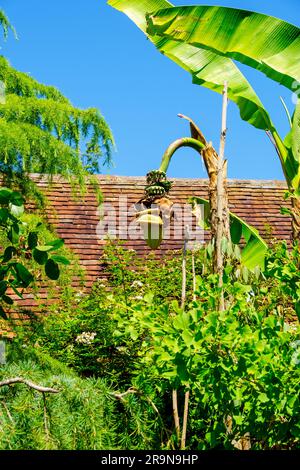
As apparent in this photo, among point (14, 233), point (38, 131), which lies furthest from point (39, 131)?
point (14, 233)

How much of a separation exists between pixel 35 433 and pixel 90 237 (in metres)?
6.30

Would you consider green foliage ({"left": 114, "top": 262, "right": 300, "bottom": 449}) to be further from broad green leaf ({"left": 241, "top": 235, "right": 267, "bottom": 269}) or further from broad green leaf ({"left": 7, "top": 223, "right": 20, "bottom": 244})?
broad green leaf ({"left": 241, "top": 235, "right": 267, "bottom": 269})

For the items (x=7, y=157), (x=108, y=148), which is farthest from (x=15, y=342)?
(x=108, y=148)

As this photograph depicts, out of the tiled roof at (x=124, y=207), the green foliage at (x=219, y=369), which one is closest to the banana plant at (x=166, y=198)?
the green foliage at (x=219, y=369)

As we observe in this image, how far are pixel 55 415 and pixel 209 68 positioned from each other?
10.4ft

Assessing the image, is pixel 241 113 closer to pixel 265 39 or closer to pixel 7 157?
pixel 265 39

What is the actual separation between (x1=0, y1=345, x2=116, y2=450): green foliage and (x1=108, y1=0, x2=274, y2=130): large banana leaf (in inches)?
111

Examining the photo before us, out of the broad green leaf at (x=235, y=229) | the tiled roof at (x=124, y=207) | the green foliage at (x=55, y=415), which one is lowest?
the green foliage at (x=55, y=415)

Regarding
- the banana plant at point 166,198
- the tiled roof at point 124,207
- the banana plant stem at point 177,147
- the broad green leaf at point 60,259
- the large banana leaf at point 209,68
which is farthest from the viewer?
the tiled roof at point 124,207

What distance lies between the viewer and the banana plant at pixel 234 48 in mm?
4512

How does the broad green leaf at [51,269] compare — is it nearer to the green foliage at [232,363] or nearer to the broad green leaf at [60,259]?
the broad green leaf at [60,259]

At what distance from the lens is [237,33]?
4.68 meters

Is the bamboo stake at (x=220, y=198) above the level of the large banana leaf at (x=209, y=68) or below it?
below

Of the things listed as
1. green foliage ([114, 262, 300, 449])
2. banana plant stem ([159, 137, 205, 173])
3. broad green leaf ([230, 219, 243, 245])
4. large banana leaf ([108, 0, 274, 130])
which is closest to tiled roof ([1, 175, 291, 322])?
broad green leaf ([230, 219, 243, 245])
